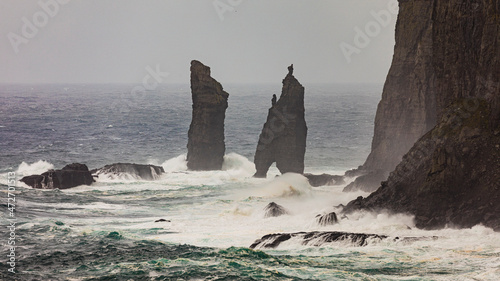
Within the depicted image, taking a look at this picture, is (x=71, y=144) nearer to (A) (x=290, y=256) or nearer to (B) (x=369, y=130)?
(B) (x=369, y=130)

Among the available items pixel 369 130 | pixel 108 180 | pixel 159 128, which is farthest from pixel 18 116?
pixel 108 180

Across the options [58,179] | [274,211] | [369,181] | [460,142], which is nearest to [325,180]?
[369,181]

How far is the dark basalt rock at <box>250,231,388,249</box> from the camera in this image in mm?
37809

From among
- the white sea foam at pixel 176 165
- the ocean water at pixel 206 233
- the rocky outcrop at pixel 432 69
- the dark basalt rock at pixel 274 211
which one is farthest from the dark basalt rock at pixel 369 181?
the white sea foam at pixel 176 165

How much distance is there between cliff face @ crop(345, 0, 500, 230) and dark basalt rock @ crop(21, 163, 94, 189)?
30085mm

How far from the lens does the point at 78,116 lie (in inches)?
6634

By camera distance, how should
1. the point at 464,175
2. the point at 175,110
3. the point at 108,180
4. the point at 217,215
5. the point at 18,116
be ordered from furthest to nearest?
the point at 175,110, the point at 18,116, the point at 108,180, the point at 217,215, the point at 464,175

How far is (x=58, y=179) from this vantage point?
→ 6353 cm

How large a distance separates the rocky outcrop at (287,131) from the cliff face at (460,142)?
103ft

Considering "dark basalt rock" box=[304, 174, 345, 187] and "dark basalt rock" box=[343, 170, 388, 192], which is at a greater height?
"dark basalt rock" box=[343, 170, 388, 192]

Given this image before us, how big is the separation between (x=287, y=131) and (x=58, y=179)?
77.1ft

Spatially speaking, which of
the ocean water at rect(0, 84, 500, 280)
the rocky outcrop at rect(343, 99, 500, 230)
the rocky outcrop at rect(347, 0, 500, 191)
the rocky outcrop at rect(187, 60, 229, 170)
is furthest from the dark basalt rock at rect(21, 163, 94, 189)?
the rocky outcrop at rect(343, 99, 500, 230)

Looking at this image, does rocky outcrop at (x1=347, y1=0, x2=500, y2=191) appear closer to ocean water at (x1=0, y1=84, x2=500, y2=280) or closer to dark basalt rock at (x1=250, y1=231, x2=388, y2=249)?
ocean water at (x1=0, y1=84, x2=500, y2=280)

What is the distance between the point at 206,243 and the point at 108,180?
33220mm
